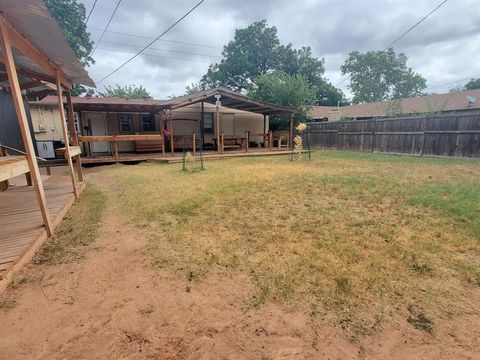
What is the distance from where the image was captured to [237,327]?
6.33ft

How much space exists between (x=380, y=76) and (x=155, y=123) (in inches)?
1605

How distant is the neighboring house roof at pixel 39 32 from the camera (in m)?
2.68

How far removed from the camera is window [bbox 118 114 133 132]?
Answer: 13891mm

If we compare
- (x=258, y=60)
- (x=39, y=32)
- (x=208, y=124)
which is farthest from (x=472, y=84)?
(x=39, y=32)

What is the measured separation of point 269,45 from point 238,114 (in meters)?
23.1

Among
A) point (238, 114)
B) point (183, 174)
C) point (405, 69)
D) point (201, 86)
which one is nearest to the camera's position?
point (183, 174)

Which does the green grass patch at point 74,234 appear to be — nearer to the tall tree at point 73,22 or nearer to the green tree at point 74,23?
the green tree at point 74,23

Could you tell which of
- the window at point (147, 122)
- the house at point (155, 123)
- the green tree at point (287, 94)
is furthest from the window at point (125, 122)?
the green tree at point (287, 94)

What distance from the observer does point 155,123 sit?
14703mm

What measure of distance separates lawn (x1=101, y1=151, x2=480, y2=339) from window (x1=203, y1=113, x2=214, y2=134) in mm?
10236

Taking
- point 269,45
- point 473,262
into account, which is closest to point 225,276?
point 473,262

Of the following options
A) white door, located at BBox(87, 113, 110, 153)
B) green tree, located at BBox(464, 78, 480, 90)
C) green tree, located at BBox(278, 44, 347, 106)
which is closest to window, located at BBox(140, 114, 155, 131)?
white door, located at BBox(87, 113, 110, 153)

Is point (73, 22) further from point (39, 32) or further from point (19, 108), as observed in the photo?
point (19, 108)

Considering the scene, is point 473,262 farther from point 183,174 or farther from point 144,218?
point 183,174
